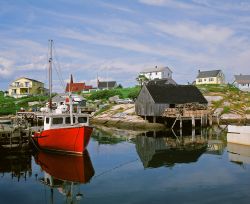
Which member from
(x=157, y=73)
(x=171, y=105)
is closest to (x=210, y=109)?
(x=171, y=105)

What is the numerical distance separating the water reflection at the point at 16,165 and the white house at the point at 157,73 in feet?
288

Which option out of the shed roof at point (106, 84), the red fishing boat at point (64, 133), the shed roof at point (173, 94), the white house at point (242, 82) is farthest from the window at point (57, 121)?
the white house at point (242, 82)

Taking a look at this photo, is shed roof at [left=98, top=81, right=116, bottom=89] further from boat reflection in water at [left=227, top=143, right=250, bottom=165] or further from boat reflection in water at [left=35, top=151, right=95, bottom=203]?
boat reflection in water at [left=35, top=151, right=95, bottom=203]

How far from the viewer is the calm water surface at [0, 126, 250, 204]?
66.3 ft

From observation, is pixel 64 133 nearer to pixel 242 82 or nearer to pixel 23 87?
pixel 23 87

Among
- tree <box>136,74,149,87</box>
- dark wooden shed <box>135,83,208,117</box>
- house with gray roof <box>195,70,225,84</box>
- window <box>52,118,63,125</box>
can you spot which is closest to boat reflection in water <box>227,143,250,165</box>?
window <box>52,118,63,125</box>

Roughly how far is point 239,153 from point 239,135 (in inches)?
123

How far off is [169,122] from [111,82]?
6805 centimetres

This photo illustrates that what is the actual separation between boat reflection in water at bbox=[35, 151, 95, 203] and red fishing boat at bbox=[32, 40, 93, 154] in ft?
2.69

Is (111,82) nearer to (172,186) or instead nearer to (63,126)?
(63,126)

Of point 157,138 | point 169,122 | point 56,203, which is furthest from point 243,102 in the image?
point 56,203

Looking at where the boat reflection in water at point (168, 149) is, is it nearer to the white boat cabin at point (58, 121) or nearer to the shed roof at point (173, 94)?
the white boat cabin at point (58, 121)

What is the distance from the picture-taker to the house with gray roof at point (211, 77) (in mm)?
114787

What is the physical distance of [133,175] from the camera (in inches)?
999
